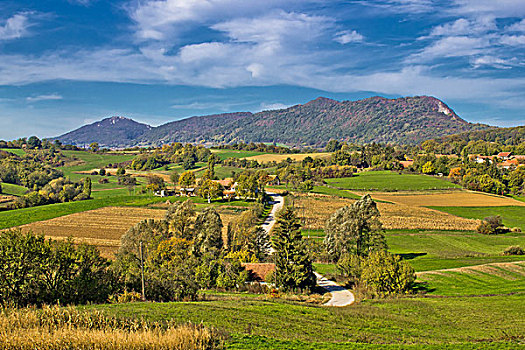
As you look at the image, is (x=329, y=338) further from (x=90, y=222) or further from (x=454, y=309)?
(x=90, y=222)

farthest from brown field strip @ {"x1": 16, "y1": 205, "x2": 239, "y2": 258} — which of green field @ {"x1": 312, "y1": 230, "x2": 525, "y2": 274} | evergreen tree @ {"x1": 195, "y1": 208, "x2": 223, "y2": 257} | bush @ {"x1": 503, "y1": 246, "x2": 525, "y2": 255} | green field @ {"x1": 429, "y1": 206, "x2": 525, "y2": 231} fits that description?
green field @ {"x1": 429, "y1": 206, "x2": 525, "y2": 231}

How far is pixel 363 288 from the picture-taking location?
35719 mm

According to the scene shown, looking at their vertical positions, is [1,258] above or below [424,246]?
above

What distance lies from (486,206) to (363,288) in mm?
60497

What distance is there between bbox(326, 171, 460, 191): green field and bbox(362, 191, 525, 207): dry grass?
699 cm

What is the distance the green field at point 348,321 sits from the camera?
15.5 meters

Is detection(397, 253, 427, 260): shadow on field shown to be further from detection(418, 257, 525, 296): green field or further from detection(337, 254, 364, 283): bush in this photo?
detection(337, 254, 364, 283): bush

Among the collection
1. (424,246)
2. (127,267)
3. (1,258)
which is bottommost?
(424,246)

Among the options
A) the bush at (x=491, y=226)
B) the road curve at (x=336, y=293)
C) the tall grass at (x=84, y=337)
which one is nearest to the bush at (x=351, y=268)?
the road curve at (x=336, y=293)

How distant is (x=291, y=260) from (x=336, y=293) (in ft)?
18.2

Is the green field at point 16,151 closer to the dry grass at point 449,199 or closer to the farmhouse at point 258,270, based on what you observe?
the dry grass at point 449,199

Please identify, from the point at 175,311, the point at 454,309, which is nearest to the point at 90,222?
the point at 175,311

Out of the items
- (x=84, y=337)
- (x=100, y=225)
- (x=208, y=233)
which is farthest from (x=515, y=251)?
(x=100, y=225)

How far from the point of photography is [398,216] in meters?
74.2
